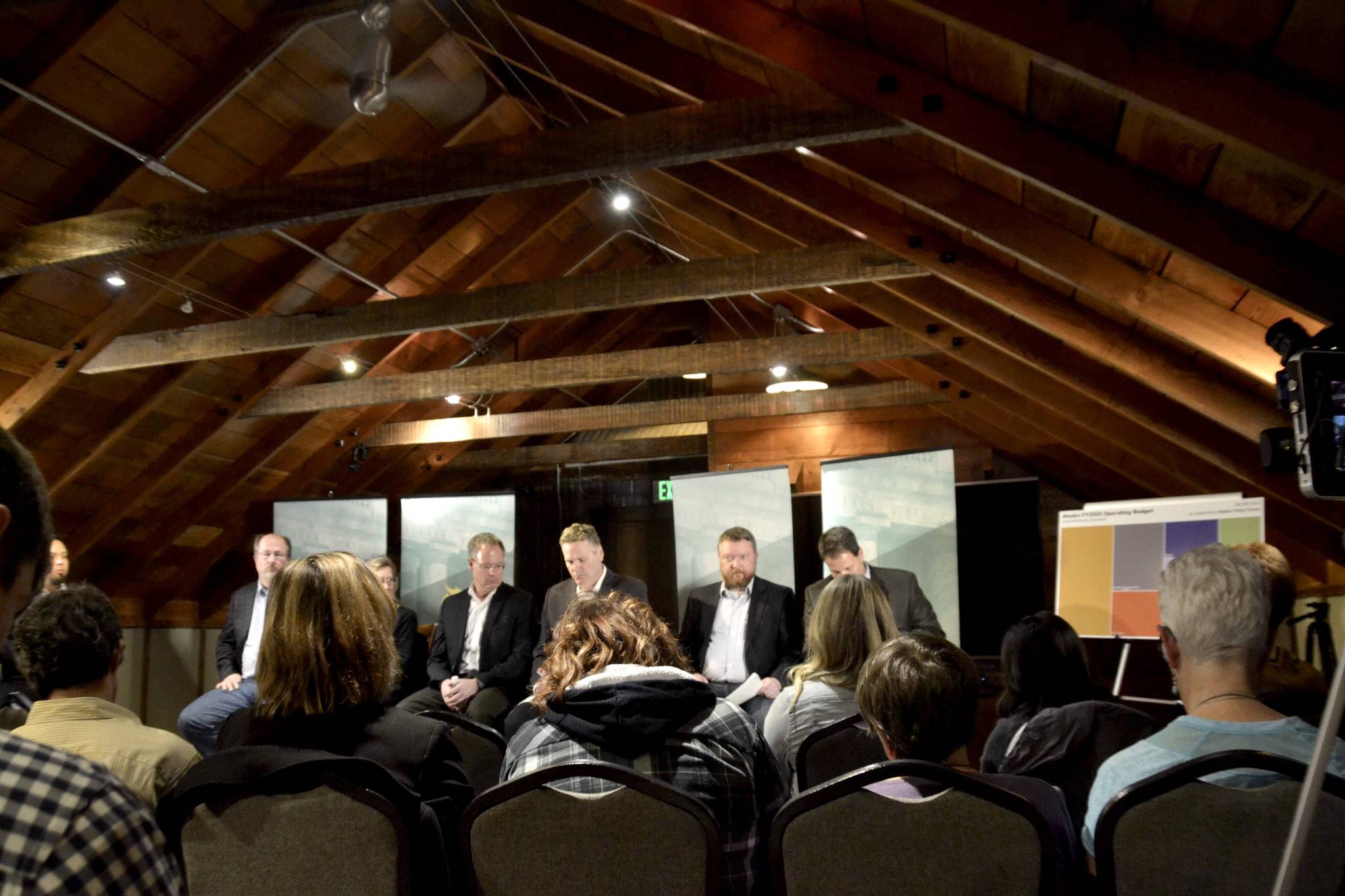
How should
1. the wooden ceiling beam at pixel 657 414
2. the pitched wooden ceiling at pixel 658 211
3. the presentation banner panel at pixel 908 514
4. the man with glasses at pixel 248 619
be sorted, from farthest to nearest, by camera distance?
the wooden ceiling beam at pixel 657 414, the presentation banner panel at pixel 908 514, the man with glasses at pixel 248 619, the pitched wooden ceiling at pixel 658 211

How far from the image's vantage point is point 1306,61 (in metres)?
2.11

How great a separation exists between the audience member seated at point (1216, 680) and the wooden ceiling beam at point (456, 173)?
1.86 meters

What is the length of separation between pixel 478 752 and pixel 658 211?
16.9ft

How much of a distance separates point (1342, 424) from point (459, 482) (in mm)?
9369

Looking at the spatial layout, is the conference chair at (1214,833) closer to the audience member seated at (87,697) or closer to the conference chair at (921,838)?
the conference chair at (921,838)

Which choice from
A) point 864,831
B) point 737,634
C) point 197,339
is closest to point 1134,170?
point 864,831

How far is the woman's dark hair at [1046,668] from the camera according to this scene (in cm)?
256

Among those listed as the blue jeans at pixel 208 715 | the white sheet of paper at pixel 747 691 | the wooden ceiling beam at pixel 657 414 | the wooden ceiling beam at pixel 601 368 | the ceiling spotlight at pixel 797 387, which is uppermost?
the wooden ceiling beam at pixel 601 368

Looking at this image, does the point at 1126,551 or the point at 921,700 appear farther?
the point at 1126,551

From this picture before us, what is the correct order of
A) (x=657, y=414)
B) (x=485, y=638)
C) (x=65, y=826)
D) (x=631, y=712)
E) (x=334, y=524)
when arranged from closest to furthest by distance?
(x=65, y=826), (x=631, y=712), (x=485, y=638), (x=657, y=414), (x=334, y=524)

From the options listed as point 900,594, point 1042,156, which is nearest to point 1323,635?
point 900,594

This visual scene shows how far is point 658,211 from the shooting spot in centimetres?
699

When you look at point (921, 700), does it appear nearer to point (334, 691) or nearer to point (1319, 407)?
point (334, 691)

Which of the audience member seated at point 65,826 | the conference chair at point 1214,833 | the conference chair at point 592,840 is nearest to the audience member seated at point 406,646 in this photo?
the conference chair at point 592,840
